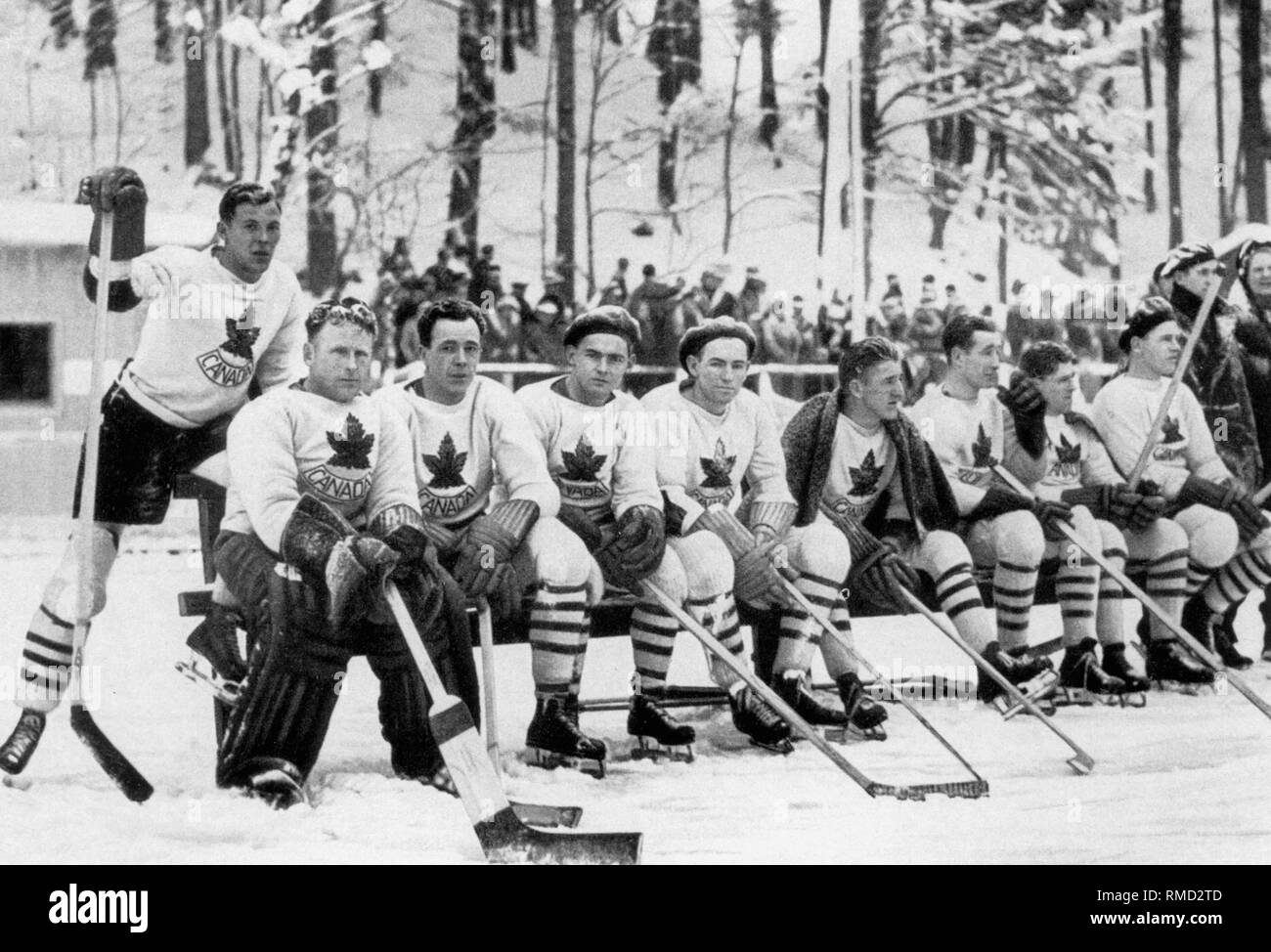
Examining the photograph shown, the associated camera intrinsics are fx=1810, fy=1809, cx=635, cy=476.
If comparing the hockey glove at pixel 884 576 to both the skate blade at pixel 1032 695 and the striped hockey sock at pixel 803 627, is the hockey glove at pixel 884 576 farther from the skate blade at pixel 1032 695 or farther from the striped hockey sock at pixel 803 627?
the skate blade at pixel 1032 695

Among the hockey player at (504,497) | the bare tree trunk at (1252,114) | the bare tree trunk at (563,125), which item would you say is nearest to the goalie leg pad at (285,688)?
the hockey player at (504,497)

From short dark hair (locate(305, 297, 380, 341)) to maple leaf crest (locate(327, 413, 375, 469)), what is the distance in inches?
8.2

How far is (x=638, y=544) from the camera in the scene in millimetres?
4340

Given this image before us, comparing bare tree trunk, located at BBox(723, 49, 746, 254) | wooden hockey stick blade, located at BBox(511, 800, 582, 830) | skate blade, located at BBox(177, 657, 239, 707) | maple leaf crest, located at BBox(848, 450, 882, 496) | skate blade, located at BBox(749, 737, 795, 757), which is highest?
bare tree trunk, located at BBox(723, 49, 746, 254)

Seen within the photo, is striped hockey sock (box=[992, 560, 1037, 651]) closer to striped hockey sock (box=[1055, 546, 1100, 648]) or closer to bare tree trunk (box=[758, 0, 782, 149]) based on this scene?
striped hockey sock (box=[1055, 546, 1100, 648])

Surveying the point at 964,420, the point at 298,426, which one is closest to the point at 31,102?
the point at 298,426

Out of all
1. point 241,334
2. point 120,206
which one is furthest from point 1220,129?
point 120,206

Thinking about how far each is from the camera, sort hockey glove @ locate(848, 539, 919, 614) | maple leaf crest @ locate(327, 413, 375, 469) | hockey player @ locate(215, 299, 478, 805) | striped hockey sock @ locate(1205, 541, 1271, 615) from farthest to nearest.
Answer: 1. striped hockey sock @ locate(1205, 541, 1271, 615)
2. hockey glove @ locate(848, 539, 919, 614)
3. maple leaf crest @ locate(327, 413, 375, 469)
4. hockey player @ locate(215, 299, 478, 805)

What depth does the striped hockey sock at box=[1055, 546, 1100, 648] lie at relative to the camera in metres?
5.07

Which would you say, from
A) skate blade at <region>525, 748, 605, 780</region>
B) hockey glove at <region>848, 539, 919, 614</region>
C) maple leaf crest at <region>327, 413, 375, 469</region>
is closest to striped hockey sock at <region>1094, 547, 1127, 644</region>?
hockey glove at <region>848, 539, 919, 614</region>

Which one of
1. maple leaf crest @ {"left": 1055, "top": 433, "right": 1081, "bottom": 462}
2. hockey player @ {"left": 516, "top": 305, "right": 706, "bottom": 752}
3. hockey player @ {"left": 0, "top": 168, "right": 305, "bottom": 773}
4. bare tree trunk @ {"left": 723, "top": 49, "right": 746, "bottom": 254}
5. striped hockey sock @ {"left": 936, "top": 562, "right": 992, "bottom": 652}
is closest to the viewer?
hockey player @ {"left": 0, "top": 168, "right": 305, "bottom": 773}

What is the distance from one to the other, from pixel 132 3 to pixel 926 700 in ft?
8.99
